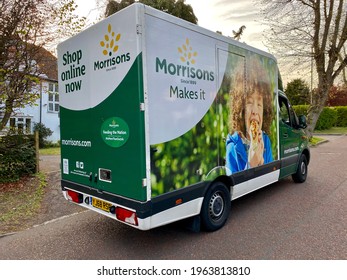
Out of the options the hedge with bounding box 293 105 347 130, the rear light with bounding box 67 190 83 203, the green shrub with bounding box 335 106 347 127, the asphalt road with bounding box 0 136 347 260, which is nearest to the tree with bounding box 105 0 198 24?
the rear light with bounding box 67 190 83 203

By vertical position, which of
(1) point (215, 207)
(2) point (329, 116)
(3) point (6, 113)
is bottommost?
(1) point (215, 207)

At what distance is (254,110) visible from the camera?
4.53 m

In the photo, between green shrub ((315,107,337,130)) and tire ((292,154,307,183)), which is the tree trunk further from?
green shrub ((315,107,337,130))

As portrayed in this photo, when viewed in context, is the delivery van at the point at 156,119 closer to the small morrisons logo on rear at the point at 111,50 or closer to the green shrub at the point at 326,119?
the small morrisons logo on rear at the point at 111,50

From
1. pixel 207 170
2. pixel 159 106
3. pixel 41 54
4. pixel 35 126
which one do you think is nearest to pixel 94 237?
pixel 207 170

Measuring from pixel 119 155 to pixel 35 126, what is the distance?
19541 millimetres

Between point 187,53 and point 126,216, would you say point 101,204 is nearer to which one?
point 126,216

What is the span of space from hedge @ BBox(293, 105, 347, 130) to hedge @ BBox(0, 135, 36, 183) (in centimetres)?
2255

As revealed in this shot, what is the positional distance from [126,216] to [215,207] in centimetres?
141

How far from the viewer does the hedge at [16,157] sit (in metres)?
6.47

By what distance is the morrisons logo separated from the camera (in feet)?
9.96

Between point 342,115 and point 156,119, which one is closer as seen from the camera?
point 156,119

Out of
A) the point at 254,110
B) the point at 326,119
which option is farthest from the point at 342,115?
the point at 254,110

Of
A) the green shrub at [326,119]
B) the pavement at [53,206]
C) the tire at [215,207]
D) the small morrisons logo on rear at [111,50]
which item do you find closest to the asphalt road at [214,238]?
the tire at [215,207]
